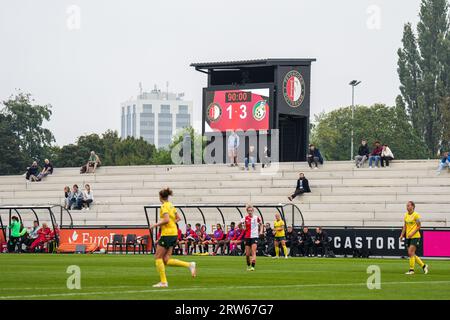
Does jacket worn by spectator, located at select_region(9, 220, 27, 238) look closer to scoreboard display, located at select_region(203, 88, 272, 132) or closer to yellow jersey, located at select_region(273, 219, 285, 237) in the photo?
yellow jersey, located at select_region(273, 219, 285, 237)

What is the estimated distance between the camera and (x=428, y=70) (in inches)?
4023

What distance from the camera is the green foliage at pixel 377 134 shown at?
102 metres

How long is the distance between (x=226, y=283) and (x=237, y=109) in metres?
37.7

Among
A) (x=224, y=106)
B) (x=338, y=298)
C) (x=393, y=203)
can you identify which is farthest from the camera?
(x=224, y=106)

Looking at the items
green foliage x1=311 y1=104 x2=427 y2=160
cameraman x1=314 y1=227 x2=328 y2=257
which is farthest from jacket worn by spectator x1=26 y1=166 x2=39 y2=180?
green foliage x1=311 y1=104 x2=427 y2=160

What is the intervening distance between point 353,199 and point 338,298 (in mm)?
33953

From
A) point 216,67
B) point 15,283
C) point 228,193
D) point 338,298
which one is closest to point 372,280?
point 338,298

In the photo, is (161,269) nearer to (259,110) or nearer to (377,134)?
(259,110)

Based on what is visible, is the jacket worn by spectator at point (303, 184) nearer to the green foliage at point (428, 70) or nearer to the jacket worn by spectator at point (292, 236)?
the jacket worn by spectator at point (292, 236)

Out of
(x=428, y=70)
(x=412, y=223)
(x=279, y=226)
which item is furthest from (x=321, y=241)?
(x=428, y=70)

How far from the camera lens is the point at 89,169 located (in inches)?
2547

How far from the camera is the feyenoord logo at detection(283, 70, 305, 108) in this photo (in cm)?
5884

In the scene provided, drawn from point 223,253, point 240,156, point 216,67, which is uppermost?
point 216,67
